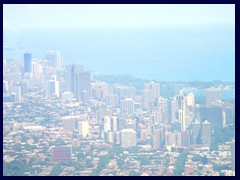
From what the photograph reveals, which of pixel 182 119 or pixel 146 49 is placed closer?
pixel 182 119

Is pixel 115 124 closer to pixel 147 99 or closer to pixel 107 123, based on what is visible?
pixel 107 123

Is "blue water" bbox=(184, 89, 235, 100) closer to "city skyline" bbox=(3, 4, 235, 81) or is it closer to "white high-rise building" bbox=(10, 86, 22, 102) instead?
"city skyline" bbox=(3, 4, 235, 81)

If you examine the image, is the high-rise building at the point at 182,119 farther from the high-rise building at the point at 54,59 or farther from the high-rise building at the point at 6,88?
the high-rise building at the point at 6,88

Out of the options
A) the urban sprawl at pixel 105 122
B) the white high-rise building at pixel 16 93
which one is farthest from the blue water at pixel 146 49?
the white high-rise building at pixel 16 93

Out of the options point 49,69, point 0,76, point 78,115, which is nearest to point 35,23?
point 49,69

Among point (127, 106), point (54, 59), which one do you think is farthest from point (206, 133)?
point (54, 59)
